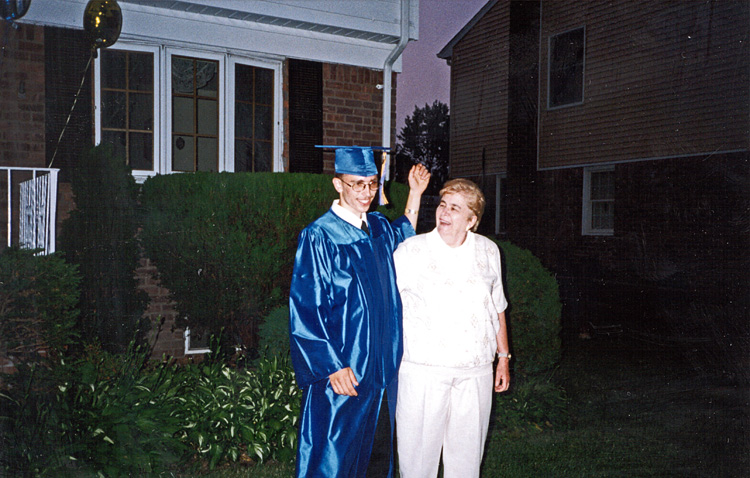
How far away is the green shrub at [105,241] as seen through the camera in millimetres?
5262

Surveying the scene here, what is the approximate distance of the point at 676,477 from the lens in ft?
13.6

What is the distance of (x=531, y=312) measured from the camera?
5.12 metres

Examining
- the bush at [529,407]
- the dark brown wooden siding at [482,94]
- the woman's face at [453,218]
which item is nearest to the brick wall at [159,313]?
the bush at [529,407]

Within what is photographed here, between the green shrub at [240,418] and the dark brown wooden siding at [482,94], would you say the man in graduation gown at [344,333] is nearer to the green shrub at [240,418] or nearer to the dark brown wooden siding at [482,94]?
the green shrub at [240,418]

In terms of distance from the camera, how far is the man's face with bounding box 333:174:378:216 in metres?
2.87

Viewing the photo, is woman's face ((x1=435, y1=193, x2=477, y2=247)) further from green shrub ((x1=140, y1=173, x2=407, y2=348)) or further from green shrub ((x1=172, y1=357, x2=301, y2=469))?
green shrub ((x1=140, y1=173, x2=407, y2=348))

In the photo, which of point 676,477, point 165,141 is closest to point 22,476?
point 165,141

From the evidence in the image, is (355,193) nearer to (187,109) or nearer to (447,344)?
(447,344)

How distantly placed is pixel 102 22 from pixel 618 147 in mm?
9207

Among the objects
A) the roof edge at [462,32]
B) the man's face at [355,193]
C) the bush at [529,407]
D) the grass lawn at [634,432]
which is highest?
the roof edge at [462,32]

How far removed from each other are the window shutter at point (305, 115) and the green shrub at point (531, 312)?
2.57m

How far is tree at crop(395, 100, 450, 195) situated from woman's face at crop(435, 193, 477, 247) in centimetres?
508

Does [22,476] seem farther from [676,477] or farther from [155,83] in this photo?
[676,477]

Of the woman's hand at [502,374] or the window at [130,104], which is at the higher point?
the window at [130,104]
